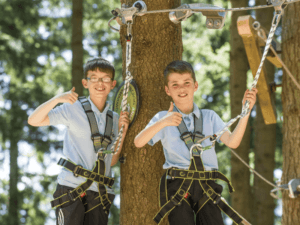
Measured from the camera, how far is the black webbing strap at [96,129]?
117 inches

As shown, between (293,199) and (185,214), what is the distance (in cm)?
210

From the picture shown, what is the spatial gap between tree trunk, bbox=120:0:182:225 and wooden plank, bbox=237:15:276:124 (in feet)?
2.29

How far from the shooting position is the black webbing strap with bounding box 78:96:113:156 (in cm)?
298

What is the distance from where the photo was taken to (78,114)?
3.06 metres

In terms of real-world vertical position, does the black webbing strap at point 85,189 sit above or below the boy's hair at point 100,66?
below

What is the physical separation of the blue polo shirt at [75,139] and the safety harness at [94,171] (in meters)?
0.04

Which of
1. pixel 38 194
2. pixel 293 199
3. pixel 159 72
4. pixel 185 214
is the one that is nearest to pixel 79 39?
pixel 159 72

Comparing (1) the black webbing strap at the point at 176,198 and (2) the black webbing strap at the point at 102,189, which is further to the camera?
(2) the black webbing strap at the point at 102,189

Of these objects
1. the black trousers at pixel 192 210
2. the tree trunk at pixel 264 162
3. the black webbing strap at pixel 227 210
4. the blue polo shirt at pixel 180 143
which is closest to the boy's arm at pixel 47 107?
the blue polo shirt at pixel 180 143

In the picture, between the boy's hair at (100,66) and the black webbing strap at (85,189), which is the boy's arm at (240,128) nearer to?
the black webbing strap at (85,189)

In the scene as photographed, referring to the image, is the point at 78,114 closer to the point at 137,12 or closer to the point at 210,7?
the point at 137,12

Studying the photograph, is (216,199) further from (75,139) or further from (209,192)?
(75,139)

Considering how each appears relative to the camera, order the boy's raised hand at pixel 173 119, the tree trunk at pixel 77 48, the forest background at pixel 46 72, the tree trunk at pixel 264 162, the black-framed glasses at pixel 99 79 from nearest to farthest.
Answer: the boy's raised hand at pixel 173 119 < the black-framed glasses at pixel 99 79 < the tree trunk at pixel 77 48 < the tree trunk at pixel 264 162 < the forest background at pixel 46 72

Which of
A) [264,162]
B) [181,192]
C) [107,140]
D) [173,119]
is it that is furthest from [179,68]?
[264,162]
